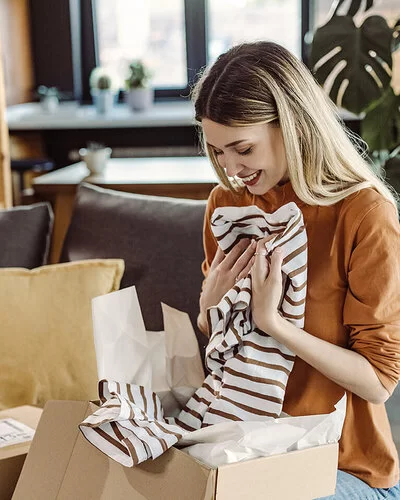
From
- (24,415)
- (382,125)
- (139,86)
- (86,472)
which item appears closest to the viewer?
(86,472)

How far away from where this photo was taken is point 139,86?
543cm

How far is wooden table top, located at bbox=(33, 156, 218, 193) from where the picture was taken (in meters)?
2.94

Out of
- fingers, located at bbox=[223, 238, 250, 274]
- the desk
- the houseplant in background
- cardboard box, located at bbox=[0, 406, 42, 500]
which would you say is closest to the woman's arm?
fingers, located at bbox=[223, 238, 250, 274]

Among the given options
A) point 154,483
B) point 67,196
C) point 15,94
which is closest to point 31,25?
point 15,94

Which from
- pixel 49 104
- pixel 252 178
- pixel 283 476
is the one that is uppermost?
pixel 252 178

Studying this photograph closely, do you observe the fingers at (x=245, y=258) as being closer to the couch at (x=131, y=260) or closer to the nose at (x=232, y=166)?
the nose at (x=232, y=166)

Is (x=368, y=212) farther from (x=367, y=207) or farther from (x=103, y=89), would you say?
(x=103, y=89)

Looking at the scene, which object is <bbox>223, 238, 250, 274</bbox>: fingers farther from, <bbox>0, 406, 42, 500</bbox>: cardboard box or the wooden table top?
the wooden table top

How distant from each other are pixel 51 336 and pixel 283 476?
3.02 feet

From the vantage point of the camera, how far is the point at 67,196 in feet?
10.0

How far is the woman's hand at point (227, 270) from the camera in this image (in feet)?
4.48

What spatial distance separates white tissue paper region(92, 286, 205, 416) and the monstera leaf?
3.35 ft

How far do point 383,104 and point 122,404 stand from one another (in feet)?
4.72

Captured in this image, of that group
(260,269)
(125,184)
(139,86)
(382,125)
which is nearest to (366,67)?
(382,125)
